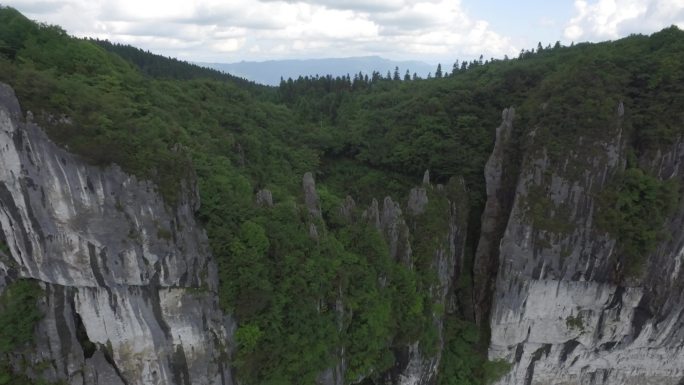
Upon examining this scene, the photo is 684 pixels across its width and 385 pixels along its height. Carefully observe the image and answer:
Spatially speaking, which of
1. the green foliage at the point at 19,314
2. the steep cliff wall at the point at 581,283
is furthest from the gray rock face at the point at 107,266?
the steep cliff wall at the point at 581,283

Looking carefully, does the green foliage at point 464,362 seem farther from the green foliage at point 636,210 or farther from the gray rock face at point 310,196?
the gray rock face at point 310,196

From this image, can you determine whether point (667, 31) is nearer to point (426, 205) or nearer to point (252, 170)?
point (426, 205)

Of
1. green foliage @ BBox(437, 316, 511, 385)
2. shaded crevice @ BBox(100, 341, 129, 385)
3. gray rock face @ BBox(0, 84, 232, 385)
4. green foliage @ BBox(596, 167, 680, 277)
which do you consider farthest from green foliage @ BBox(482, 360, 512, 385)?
shaded crevice @ BBox(100, 341, 129, 385)

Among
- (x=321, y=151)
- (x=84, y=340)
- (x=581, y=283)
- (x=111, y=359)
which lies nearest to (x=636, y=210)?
(x=581, y=283)

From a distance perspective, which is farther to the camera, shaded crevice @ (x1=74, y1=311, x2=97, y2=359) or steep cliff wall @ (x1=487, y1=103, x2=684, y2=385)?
steep cliff wall @ (x1=487, y1=103, x2=684, y2=385)

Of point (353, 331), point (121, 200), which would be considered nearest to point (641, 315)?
point (353, 331)

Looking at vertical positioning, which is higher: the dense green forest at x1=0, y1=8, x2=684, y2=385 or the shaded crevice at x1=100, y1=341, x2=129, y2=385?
the dense green forest at x1=0, y1=8, x2=684, y2=385

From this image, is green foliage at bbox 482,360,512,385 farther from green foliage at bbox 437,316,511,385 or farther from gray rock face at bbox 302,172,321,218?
gray rock face at bbox 302,172,321,218
